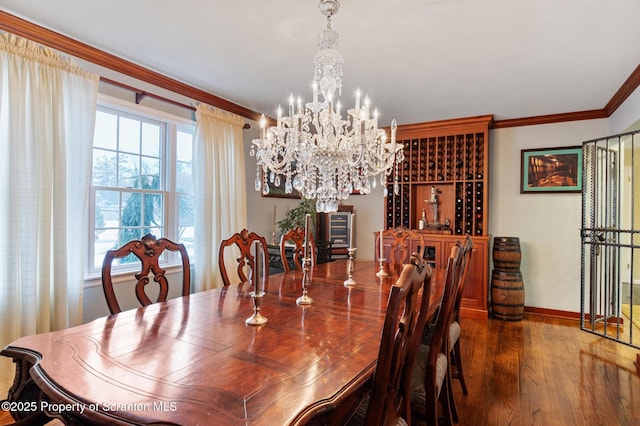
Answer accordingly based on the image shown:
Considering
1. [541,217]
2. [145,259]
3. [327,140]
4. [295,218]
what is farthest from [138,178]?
[541,217]

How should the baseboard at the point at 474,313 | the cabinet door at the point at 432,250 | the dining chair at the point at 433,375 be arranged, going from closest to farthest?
1. the dining chair at the point at 433,375
2. the baseboard at the point at 474,313
3. the cabinet door at the point at 432,250

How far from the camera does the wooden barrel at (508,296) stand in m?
4.06

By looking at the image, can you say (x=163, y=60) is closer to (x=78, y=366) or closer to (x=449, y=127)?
(x=78, y=366)

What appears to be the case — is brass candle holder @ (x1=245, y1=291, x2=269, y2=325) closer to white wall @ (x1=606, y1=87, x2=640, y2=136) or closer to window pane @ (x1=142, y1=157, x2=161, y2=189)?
window pane @ (x1=142, y1=157, x2=161, y2=189)

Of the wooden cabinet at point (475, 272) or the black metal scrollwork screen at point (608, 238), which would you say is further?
the wooden cabinet at point (475, 272)

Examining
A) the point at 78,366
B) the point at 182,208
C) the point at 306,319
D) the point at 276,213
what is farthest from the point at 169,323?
the point at 276,213

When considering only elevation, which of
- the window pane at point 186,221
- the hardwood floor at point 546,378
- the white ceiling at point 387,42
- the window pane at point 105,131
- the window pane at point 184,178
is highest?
the white ceiling at point 387,42

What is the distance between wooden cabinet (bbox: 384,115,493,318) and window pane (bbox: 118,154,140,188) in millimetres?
3065

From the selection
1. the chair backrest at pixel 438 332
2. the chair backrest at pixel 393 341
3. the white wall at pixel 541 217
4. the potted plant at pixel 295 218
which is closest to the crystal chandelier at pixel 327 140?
the chair backrest at pixel 438 332

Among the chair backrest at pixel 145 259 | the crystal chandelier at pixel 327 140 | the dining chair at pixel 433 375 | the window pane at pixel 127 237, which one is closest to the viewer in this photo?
the dining chair at pixel 433 375

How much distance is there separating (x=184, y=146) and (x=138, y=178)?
63 cm

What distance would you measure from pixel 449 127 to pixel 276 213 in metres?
2.63

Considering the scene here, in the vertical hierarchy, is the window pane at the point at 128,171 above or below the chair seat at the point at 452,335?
above

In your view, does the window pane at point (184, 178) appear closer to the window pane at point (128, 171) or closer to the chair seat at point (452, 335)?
the window pane at point (128, 171)
